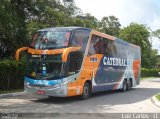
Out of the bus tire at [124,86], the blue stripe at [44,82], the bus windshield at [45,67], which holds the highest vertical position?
the bus windshield at [45,67]

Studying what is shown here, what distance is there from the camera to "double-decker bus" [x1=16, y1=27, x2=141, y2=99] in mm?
16906

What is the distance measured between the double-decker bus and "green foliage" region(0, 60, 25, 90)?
13.9 ft

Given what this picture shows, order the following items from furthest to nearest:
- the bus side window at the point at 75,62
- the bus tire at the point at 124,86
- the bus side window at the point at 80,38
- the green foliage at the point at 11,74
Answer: the bus tire at the point at 124,86 < the green foliage at the point at 11,74 < the bus side window at the point at 80,38 < the bus side window at the point at 75,62

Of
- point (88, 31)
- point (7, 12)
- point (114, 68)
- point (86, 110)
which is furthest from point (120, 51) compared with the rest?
point (86, 110)

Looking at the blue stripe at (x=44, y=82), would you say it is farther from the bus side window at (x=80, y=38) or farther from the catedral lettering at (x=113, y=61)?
the catedral lettering at (x=113, y=61)

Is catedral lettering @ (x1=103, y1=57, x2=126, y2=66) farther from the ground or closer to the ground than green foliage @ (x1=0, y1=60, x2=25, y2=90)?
farther from the ground

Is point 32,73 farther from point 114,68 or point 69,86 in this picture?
point 114,68

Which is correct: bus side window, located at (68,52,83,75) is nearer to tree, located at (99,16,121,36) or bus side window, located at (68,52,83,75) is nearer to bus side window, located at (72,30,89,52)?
bus side window, located at (72,30,89,52)

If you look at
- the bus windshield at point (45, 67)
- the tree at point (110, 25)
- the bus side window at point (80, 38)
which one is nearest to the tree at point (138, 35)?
the bus side window at point (80, 38)

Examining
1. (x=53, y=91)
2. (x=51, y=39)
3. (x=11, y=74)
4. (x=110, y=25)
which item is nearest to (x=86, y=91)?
(x=53, y=91)

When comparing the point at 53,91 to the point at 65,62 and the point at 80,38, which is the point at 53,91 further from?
the point at 80,38

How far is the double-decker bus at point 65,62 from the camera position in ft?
55.5

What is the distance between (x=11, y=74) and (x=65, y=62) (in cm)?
722

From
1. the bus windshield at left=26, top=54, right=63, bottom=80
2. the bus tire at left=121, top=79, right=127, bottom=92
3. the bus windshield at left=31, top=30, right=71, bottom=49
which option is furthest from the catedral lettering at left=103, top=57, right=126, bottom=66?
the bus windshield at left=26, top=54, right=63, bottom=80
